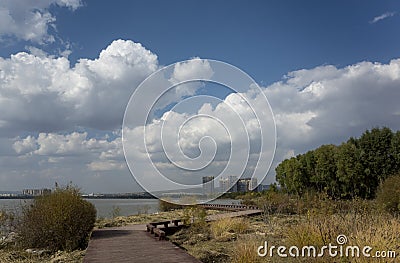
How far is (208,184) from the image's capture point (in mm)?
15516

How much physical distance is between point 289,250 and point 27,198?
982 cm

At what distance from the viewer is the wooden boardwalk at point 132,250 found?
933cm

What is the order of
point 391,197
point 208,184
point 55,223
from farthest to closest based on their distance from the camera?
point 391,197, point 208,184, point 55,223

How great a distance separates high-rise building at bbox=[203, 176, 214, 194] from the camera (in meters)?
15.1

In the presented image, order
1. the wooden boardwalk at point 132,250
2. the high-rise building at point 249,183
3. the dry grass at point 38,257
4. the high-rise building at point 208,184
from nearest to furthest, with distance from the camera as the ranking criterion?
1. the wooden boardwalk at point 132,250
2. the dry grass at point 38,257
3. the high-rise building at point 208,184
4. the high-rise building at point 249,183

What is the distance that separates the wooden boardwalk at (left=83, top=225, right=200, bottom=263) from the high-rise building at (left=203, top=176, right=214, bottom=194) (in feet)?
9.36

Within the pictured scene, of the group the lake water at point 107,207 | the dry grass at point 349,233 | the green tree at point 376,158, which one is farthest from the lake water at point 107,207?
the green tree at point 376,158

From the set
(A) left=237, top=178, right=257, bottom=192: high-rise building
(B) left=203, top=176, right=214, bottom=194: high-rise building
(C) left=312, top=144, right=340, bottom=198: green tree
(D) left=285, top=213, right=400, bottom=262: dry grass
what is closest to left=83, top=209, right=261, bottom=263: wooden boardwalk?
(D) left=285, top=213, right=400, bottom=262: dry grass

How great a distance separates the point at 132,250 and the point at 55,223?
3.94 m

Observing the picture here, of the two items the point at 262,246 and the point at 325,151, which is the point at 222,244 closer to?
the point at 262,246

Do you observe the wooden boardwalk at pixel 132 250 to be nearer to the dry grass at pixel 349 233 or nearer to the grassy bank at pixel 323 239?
the grassy bank at pixel 323 239

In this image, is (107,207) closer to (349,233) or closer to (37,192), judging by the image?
(37,192)

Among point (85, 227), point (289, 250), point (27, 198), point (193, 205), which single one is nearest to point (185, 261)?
point (289, 250)

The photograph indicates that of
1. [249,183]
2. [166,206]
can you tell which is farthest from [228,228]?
[166,206]
